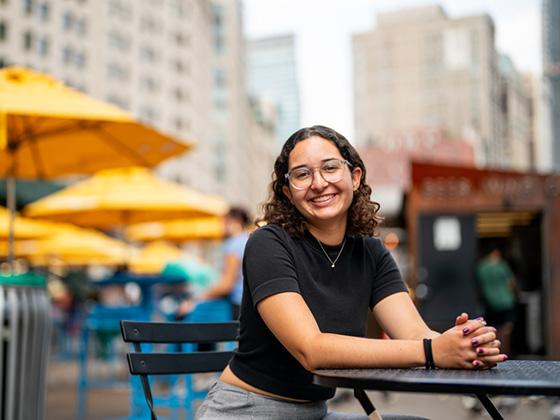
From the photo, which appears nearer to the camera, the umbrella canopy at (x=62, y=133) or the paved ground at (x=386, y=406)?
the umbrella canopy at (x=62, y=133)

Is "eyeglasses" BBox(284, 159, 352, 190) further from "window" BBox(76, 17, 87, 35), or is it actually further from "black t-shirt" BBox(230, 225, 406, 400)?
"window" BBox(76, 17, 87, 35)

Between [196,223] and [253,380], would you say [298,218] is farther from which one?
[196,223]

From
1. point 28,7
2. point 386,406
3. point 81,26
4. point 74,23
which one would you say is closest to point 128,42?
point 81,26

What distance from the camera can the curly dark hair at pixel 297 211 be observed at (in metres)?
2.69

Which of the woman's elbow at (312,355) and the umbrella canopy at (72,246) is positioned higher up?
the woman's elbow at (312,355)

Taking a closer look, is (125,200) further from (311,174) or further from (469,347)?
(469,347)

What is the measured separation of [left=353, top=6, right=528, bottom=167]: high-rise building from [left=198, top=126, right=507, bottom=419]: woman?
96.2 meters

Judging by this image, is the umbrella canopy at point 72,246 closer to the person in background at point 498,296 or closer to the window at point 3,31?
the person in background at point 498,296

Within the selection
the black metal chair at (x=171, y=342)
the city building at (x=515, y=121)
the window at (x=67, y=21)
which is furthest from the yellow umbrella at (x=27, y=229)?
the city building at (x=515, y=121)

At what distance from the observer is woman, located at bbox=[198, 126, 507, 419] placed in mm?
2250

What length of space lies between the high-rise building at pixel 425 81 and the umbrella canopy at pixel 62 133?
294ft

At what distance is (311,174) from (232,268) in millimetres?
4173

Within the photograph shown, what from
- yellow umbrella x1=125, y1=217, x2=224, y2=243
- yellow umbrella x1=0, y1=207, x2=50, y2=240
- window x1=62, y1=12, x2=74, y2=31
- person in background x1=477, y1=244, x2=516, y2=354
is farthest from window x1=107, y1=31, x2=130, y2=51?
person in background x1=477, y1=244, x2=516, y2=354

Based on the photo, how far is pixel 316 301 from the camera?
2525 mm
